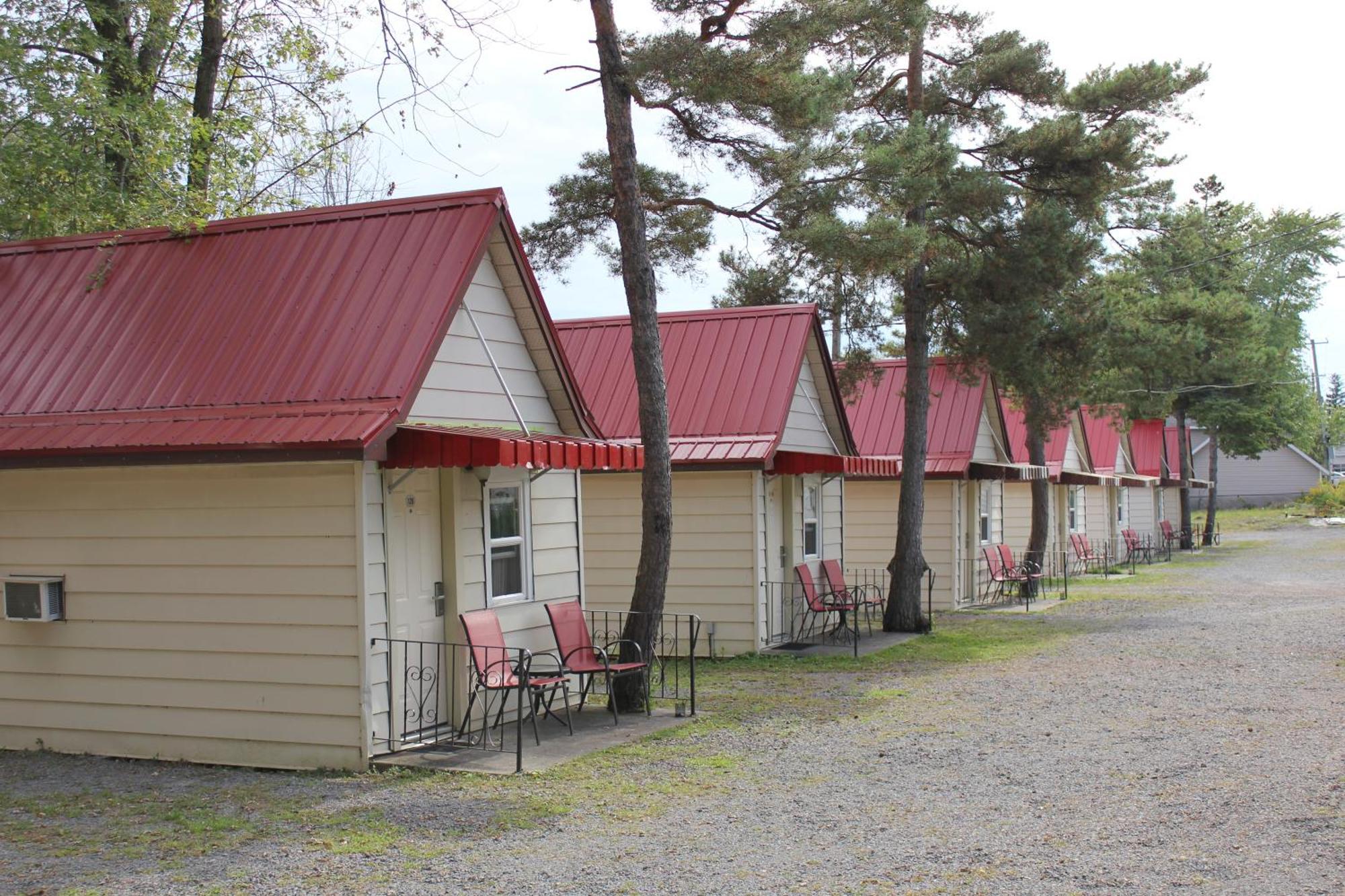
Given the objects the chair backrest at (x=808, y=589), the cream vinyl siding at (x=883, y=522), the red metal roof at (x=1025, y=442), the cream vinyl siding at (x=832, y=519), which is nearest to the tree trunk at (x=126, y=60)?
the chair backrest at (x=808, y=589)

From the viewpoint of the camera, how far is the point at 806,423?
17703 mm

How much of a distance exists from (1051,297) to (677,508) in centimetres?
699

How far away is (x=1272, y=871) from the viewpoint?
6230 mm

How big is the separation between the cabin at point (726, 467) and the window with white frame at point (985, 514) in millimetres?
7547

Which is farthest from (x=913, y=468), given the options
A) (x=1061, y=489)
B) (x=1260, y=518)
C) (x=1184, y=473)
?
(x=1260, y=518)

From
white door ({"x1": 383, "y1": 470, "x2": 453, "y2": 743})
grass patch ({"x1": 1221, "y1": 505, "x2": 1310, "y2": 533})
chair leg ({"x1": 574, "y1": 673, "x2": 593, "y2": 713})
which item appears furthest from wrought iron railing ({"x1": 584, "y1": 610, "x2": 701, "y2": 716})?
grass patch ({"x1": 1221, "y1": 505, "x2": 1310, "y2": 533})

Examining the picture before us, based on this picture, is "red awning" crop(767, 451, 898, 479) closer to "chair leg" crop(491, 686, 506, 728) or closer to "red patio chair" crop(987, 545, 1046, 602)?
"chair leg" crop(491, 686, 506, 728)

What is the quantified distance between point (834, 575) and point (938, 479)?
16.0 ft

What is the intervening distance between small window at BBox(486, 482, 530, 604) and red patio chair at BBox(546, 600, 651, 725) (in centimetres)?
38

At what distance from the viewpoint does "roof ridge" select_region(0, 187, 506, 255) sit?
1054 cm

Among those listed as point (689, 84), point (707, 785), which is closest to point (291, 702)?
point (707, 785)

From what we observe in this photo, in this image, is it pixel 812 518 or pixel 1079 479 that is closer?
pixel 812 518

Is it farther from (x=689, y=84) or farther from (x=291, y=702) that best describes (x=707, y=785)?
(x=689, y=84)

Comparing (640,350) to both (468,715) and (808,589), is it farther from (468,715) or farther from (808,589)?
(808,589)
